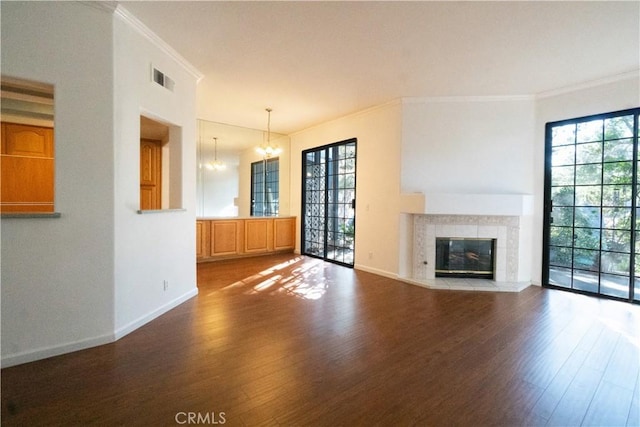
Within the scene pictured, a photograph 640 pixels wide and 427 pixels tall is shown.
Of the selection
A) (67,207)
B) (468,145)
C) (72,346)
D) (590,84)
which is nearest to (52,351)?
(72,346)

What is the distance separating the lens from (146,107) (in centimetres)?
289

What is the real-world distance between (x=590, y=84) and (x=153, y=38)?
18.1 ft

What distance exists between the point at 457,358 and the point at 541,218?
3.25 metres

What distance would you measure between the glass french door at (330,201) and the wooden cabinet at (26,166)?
4.46 meters

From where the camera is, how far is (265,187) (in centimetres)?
725

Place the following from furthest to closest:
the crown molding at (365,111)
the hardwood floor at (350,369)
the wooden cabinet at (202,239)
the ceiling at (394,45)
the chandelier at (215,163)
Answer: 1. the chandelier at (215,163)
2. the wooden cabinet at (202,239)
3. the crown molding at (365,111)
4. the ceiling at (394,45)
5. the hardwood floor at (350,369)

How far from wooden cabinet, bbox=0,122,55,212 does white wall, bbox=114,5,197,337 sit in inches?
65.0

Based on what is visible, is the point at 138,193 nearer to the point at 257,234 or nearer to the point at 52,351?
the point at 52,351

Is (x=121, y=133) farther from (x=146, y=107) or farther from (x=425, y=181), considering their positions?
(x=425, y=181)

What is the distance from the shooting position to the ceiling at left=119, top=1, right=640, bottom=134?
248 centimetres

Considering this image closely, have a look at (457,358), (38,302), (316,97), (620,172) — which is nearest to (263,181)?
(316,97)

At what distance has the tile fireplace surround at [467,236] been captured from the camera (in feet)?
14.0

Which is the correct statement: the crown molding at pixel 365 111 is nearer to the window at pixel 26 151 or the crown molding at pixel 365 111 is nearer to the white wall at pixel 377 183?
the white wall at pixel 377 183

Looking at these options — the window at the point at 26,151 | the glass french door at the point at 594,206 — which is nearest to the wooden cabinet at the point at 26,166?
the window at the point at 26,151
